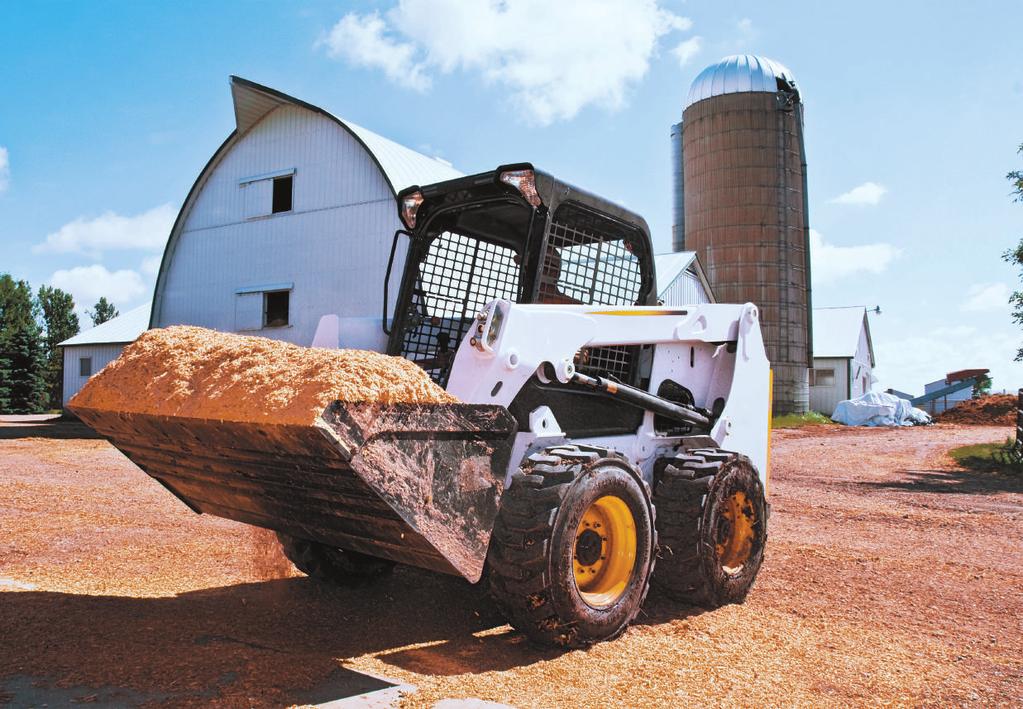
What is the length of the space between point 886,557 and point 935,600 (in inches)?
57.1

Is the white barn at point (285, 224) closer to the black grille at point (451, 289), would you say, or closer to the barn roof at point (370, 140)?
the barn roof at point (370, 140)

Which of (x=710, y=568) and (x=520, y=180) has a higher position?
(x=520, y=180)

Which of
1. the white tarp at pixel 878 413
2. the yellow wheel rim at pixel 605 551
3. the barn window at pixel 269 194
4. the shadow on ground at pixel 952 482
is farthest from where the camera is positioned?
the white tarp at pixel 878 413

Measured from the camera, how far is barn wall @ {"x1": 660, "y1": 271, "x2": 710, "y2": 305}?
2648cm

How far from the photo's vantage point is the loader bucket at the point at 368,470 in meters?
3.42

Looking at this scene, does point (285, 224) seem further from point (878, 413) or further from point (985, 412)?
point (985, 412)

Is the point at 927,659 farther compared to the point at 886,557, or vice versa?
the point at 886,557

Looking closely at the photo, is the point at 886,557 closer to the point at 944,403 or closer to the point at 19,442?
the point at 19,442

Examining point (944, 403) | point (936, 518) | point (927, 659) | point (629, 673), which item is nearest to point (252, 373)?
point (629, 673)

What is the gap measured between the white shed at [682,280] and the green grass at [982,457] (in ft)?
30.0

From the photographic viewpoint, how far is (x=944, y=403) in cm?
4359

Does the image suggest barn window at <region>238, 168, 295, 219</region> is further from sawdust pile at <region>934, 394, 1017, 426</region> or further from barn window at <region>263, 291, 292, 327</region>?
sawdust pile at <region>934, 394, 1017, 426</region>

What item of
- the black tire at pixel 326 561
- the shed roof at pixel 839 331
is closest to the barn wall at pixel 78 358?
the black tire at pixel 326 561

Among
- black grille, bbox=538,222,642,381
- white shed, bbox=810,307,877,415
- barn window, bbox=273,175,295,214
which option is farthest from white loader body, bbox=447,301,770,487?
white shed, bbox=810,307,877,415
